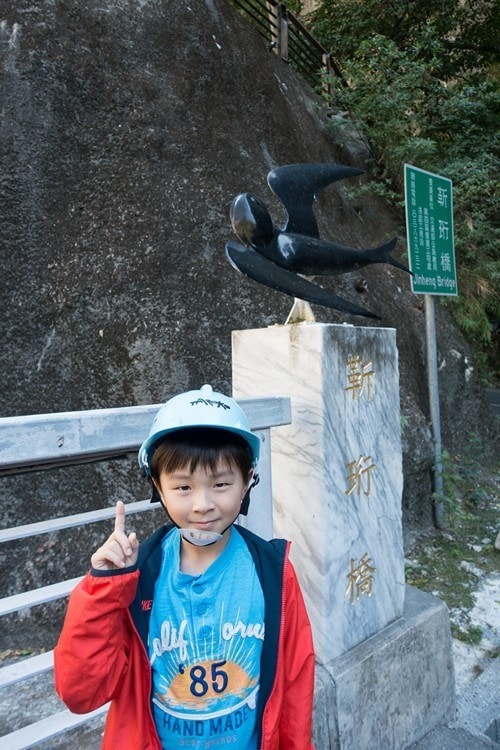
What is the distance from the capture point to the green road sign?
16.5 ft

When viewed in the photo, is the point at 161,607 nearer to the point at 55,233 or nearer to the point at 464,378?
the point at 55,233

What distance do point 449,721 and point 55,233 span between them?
16.9 feet

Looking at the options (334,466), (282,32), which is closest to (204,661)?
(334,466)

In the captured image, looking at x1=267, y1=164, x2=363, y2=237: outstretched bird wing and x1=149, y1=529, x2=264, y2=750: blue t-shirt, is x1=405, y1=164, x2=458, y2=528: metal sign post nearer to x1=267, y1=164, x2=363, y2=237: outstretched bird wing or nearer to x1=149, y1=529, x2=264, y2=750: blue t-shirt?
x1=267, y1=164, x2=363, y2=237: outstretched bird wing

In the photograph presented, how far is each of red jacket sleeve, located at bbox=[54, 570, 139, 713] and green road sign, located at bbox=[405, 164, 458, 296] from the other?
179 inches

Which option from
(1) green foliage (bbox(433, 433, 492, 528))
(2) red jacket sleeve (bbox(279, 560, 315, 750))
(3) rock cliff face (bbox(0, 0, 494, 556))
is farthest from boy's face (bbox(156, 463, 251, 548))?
(1) green foliage (bbox(433, 433, 492, 528))

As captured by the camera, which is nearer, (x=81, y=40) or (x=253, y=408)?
(x=253, y=408)

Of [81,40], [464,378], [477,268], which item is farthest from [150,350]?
[477,268]

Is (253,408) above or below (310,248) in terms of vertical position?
below

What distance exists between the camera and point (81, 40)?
564 centimetres

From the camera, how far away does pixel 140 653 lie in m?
1.20

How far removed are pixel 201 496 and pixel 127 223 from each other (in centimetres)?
453

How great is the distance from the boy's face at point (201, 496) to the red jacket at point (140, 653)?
0.17m

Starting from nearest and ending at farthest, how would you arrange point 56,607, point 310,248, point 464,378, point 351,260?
point 310,248 < point 351,260 < point 56,607 < point 464,378
